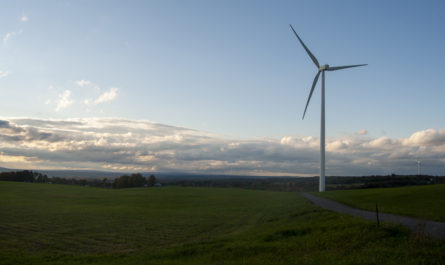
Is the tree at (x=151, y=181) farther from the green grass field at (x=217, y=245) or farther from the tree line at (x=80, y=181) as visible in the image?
the green grass field at (x=217, y=245)

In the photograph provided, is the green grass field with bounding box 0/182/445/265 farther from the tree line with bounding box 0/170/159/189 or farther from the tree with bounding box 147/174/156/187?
the tree with bounding box 147/174/156/187

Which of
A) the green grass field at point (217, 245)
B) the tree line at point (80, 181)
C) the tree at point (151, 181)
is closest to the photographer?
the green grass field at point (217, 245)

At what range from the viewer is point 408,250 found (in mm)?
12680

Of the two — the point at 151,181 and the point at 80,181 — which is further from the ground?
the point at 151,181

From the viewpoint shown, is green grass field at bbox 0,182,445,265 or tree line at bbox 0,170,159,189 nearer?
green grass field at bbox 0,182,445,265

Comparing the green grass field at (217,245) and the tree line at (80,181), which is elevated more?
the green grass field at (217,245)

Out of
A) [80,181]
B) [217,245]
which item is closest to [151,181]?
[80,181]

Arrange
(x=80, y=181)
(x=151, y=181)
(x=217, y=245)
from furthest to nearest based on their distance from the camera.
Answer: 1. (x=80, y=181)
2. (x=151, y=181)
3. (x=217, y=245)

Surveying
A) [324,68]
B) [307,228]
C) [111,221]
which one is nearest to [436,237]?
[307,228]

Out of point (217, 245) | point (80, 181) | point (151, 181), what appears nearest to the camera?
point (217, 245)

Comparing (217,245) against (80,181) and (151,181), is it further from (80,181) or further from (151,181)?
(80,181)

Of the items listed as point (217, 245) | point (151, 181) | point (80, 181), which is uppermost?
point (217, 245)

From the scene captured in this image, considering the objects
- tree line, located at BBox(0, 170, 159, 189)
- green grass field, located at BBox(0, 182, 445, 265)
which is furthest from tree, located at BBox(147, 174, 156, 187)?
green grass field, located at BBox(0, 182, 445, 265)

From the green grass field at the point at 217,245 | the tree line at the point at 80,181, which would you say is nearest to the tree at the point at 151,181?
the tree line at the point at 80,181
